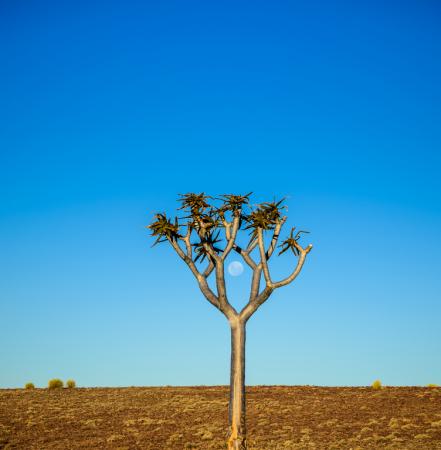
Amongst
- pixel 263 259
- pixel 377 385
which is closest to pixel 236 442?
pixel 263 259

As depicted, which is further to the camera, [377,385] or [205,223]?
[377,385]

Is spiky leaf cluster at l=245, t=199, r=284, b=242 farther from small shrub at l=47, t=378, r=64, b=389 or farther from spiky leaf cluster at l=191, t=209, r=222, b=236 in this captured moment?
small shrub at l=47, t=378, r=64, b=389

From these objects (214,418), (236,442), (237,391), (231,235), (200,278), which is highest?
(231,235)

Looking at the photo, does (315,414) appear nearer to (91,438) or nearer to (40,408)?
(91,438)

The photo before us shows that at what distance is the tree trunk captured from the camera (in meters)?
19.8

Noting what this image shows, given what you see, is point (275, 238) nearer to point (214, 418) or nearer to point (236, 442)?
point (236, 442)

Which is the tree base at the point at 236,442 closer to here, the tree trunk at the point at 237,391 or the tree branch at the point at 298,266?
the tree trunk at the point at 237,391

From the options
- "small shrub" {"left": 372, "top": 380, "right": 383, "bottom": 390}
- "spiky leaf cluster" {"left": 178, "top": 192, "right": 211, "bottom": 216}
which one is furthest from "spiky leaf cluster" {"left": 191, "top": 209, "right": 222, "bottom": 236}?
"small shrub" {"left": 372, "top": 380, "right": 383, "bottom": 390}

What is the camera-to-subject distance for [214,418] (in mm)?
31422

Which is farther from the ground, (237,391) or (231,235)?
(231,235)

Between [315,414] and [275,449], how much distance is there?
23.8 ft

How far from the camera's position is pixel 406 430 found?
27453 millimetres

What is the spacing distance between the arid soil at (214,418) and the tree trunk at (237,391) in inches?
226

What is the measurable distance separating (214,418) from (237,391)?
475 inches
